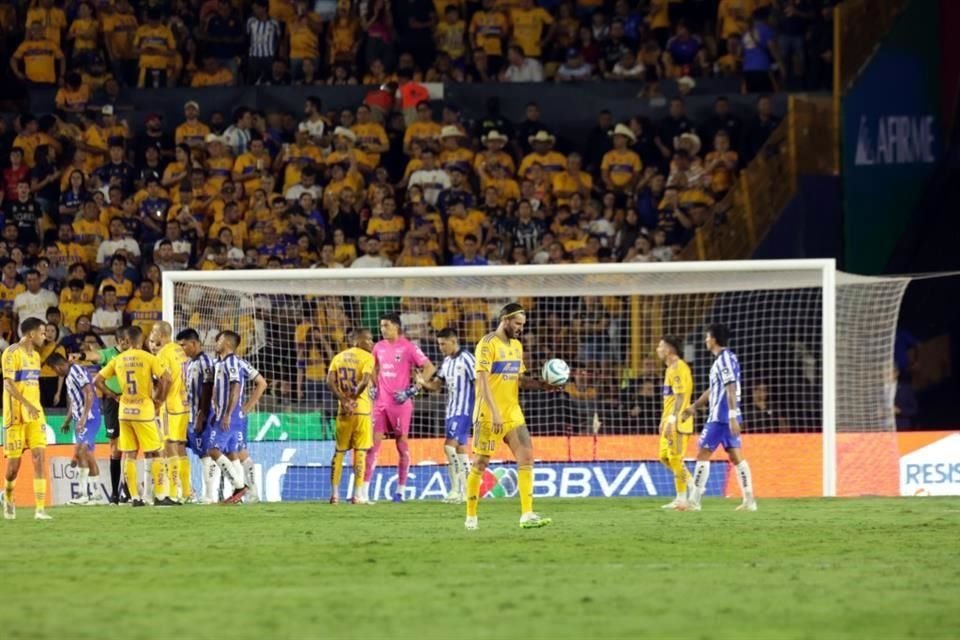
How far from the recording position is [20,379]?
19.1m

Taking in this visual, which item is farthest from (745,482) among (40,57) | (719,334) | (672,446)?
(40,57)

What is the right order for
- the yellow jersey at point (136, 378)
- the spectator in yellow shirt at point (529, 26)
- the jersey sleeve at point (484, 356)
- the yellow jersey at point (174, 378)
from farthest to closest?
the spectator in yellow shirt at point (529, 26) → the yellow jersey at point (174, 378) → the yellow jersey at point (136, 378) → the jersey sleeve at point (484, 356)

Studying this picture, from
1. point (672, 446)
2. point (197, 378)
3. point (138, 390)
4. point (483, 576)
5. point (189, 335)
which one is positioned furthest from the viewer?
point (197, 378)

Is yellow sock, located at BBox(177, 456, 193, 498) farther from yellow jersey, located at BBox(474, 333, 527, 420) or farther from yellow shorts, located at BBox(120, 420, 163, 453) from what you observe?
yellow jersey, located at BBox(474, 333, 527, 420)

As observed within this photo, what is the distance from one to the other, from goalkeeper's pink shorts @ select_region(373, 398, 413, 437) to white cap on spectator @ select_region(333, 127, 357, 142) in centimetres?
761

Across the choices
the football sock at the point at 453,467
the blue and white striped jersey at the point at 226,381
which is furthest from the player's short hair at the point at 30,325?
the football sock at the point at 453,467

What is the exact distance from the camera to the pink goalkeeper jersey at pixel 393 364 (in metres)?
23.6

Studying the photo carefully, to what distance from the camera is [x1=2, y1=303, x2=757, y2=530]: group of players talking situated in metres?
20.9

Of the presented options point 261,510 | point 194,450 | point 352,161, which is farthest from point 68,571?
point 352,161

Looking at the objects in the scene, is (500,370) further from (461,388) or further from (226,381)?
(226,381)

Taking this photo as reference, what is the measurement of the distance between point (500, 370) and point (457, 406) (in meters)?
6.52

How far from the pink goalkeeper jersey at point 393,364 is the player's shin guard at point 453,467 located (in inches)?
39.7

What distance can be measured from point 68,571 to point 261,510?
770cm

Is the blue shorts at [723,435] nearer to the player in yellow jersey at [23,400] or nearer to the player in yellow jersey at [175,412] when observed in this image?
the player in yellow jersey at [175,412]
